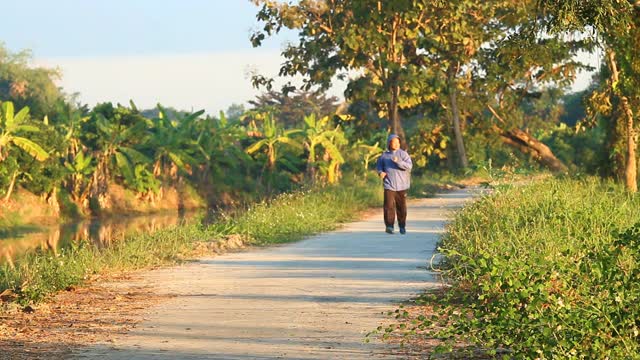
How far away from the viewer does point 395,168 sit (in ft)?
67.3

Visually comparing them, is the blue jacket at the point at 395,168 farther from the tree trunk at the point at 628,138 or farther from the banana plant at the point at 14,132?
the banana plant at the point at 14,132

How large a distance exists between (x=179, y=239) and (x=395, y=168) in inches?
149

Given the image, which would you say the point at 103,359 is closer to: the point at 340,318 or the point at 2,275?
the point at 340,318

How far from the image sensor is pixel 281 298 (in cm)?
1280

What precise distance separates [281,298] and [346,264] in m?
3.34

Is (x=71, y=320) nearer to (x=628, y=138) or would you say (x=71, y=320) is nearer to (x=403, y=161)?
(x=403, y=161)

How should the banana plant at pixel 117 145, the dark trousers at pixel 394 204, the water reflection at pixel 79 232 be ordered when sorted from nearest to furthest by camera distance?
1. the dark trousers at pixel 394 204
2. the water reflection at pixel 79 232
3. the banana plant at pixel 117 145

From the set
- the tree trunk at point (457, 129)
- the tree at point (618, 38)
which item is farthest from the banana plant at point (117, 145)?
the tree at point (618, 38)

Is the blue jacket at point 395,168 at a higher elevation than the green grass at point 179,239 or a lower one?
higher

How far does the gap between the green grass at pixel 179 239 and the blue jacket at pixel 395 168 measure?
184cm

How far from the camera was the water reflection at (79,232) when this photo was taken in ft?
100

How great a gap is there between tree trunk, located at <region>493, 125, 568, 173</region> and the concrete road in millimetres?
29344

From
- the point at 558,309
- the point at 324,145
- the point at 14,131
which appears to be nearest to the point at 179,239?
the point at 558,309

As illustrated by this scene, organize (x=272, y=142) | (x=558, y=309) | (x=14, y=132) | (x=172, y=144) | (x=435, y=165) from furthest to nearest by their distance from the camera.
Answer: (x=435, y=165), (x=272, y=142), (x=172, y=144), (x=14, y=132), (x=558, y=309)
